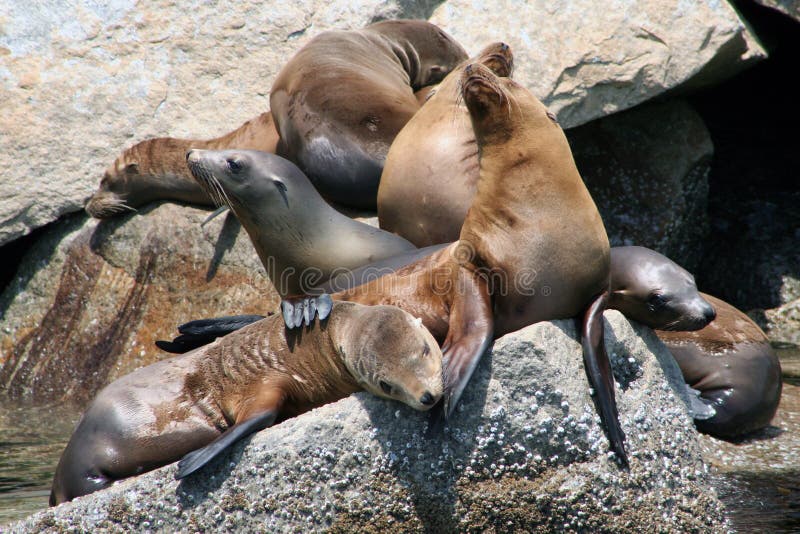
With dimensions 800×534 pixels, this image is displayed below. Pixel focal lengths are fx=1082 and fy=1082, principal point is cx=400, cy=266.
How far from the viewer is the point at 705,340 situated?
6.10m

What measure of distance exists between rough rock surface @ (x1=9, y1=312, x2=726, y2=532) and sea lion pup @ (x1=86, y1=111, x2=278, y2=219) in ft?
12.3

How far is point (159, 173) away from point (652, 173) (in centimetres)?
369

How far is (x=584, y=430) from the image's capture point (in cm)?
387

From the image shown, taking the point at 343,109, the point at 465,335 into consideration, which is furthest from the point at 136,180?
the point at 465,335

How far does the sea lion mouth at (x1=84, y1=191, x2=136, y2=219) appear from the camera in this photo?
291 inches

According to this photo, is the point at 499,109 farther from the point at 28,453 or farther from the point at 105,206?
the point at 105,206

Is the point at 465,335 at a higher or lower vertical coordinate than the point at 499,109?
lower

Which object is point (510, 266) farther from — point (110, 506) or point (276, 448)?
point (110, 506)

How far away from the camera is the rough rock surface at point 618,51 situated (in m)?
7.67

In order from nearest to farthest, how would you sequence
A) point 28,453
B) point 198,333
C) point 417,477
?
1. point 417,477
2. point 198,333
3. point 28,453

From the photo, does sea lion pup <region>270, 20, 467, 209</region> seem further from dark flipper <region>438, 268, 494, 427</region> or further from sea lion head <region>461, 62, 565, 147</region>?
dark flipper <region>438, 268, 494, 427</region>

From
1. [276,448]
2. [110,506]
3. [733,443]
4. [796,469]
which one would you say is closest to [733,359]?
[733,443]

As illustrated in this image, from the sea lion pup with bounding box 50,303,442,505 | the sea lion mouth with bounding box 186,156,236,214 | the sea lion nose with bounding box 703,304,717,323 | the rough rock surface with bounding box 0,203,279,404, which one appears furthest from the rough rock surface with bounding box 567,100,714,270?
the sea lion pup with bounding box 50,303,442,505

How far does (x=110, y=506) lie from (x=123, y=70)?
15.6 feet
